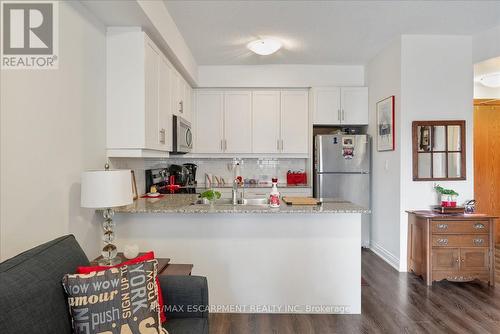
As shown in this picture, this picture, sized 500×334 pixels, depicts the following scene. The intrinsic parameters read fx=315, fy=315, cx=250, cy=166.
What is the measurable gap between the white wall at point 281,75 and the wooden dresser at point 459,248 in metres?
2.47

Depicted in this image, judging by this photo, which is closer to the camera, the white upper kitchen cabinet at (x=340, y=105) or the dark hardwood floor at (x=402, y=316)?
the dark hardwood floor at (x=402, y=316)

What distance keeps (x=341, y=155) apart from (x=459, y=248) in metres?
1.83

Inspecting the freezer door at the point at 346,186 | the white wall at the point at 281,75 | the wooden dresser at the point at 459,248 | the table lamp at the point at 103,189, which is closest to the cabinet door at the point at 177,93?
the white wall at the point at 281,75

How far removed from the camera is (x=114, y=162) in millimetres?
2822

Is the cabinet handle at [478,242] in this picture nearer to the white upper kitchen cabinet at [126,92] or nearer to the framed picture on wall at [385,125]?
the framed picture on wall at [385,125]

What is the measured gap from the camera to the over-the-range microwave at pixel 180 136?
3561mm

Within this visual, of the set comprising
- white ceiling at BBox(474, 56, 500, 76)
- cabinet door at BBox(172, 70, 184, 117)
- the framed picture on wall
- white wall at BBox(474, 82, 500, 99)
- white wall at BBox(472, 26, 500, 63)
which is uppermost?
white wall at BBox(472, 26, 500, 63)

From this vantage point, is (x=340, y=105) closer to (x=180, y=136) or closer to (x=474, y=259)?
(x=180, y=136)

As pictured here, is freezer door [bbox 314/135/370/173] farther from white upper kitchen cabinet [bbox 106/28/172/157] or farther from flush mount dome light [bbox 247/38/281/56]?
white upper kitchen cabinet [bbox 106/28/172/157]

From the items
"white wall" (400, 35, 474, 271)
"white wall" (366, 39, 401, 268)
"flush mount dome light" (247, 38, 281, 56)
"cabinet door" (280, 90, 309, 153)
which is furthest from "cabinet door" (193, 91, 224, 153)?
"white wall" (400, 35, 474, 271)

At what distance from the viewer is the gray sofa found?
109 centimetres

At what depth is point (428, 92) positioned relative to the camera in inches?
144

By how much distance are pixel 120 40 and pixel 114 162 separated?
104 cm

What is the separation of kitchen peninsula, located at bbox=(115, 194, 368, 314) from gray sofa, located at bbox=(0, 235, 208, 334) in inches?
33.6
